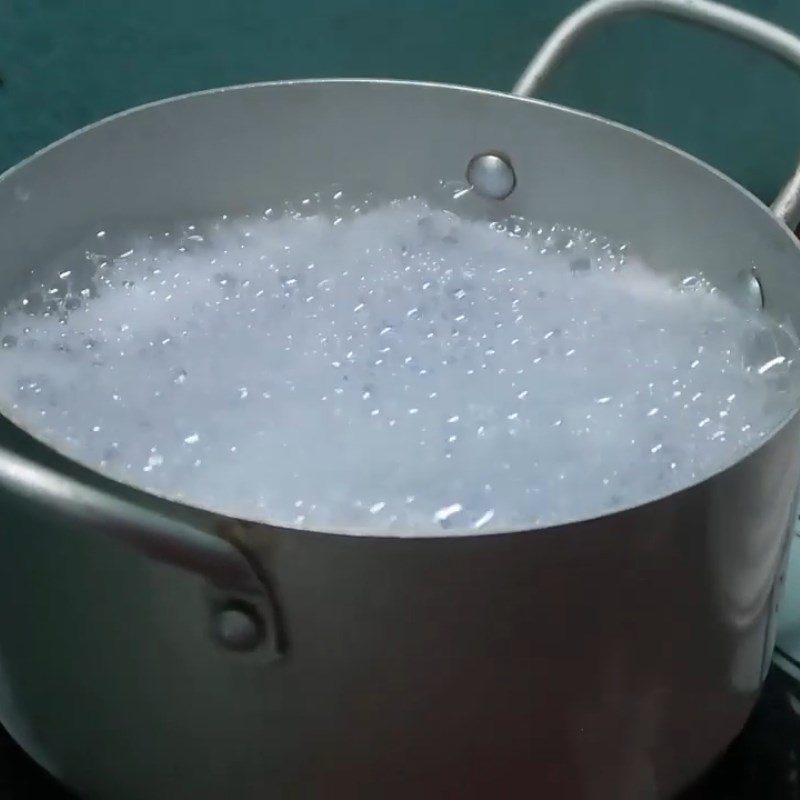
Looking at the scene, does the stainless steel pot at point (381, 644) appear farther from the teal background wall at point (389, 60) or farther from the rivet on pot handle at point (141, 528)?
the teal background wall at point (389, 60)

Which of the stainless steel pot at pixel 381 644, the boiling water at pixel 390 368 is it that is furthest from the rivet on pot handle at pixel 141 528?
the boiling water at pixel 390 368

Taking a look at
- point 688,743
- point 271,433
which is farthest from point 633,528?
point 271,433

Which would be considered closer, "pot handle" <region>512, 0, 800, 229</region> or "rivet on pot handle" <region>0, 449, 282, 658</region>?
"rivet on pot handle" <region>0, 449, 282, 658</region>

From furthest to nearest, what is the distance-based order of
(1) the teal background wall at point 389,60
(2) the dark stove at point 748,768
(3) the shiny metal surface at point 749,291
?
(1) the teal background wall at point 389,60 → (3) the shiny metal surface at point 749,291 → (2) the dark stove at point 748,768

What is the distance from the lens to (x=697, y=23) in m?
0.62

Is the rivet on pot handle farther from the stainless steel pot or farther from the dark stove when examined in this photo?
the dark stove

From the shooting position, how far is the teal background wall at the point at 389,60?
28.9 inches

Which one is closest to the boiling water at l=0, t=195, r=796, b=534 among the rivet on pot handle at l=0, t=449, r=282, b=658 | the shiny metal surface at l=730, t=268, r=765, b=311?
the shiny metal surface at l=730, t=268, r=765, b=311

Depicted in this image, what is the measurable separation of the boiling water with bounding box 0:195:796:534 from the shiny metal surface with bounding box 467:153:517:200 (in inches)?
1.1

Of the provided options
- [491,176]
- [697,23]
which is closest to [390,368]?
[491,176]

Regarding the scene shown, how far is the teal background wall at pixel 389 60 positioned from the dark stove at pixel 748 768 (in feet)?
1.38

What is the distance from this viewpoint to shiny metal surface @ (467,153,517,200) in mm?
670

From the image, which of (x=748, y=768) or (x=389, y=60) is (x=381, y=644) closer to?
(x=748, y=768)

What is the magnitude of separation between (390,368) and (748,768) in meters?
0.26
